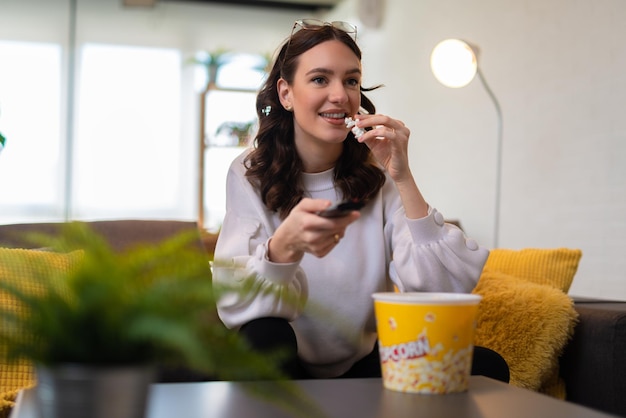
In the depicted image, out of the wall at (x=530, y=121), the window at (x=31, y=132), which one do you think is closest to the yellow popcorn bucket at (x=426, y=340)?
the wall at (x=530, y=121)

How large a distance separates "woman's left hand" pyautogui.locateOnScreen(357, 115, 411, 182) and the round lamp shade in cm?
202

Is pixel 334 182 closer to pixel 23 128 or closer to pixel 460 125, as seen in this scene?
pixel 460 125

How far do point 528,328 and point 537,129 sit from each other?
203 centimetres

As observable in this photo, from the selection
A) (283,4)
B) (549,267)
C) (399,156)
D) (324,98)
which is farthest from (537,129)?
(283,4)

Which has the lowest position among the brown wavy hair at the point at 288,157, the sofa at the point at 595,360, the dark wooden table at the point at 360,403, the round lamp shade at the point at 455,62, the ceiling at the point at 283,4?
the sofa at the point at 595,360

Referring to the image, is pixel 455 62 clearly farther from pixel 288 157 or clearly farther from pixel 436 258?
pixel 436 258

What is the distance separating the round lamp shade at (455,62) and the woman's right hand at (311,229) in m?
2.45

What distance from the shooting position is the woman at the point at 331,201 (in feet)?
4.92

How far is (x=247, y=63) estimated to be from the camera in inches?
298

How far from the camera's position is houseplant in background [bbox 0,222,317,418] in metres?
0.59

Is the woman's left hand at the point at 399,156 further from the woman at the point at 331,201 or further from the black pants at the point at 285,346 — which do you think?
the black pants at the point at 285,346

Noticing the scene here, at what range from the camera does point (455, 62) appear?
141 inches

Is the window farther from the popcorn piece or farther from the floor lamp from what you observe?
→ the popcorn piece

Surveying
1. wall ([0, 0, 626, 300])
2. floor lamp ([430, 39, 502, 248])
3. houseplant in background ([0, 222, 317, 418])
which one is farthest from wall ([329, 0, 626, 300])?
houseplant in background ([0, 222, 317, 418])
